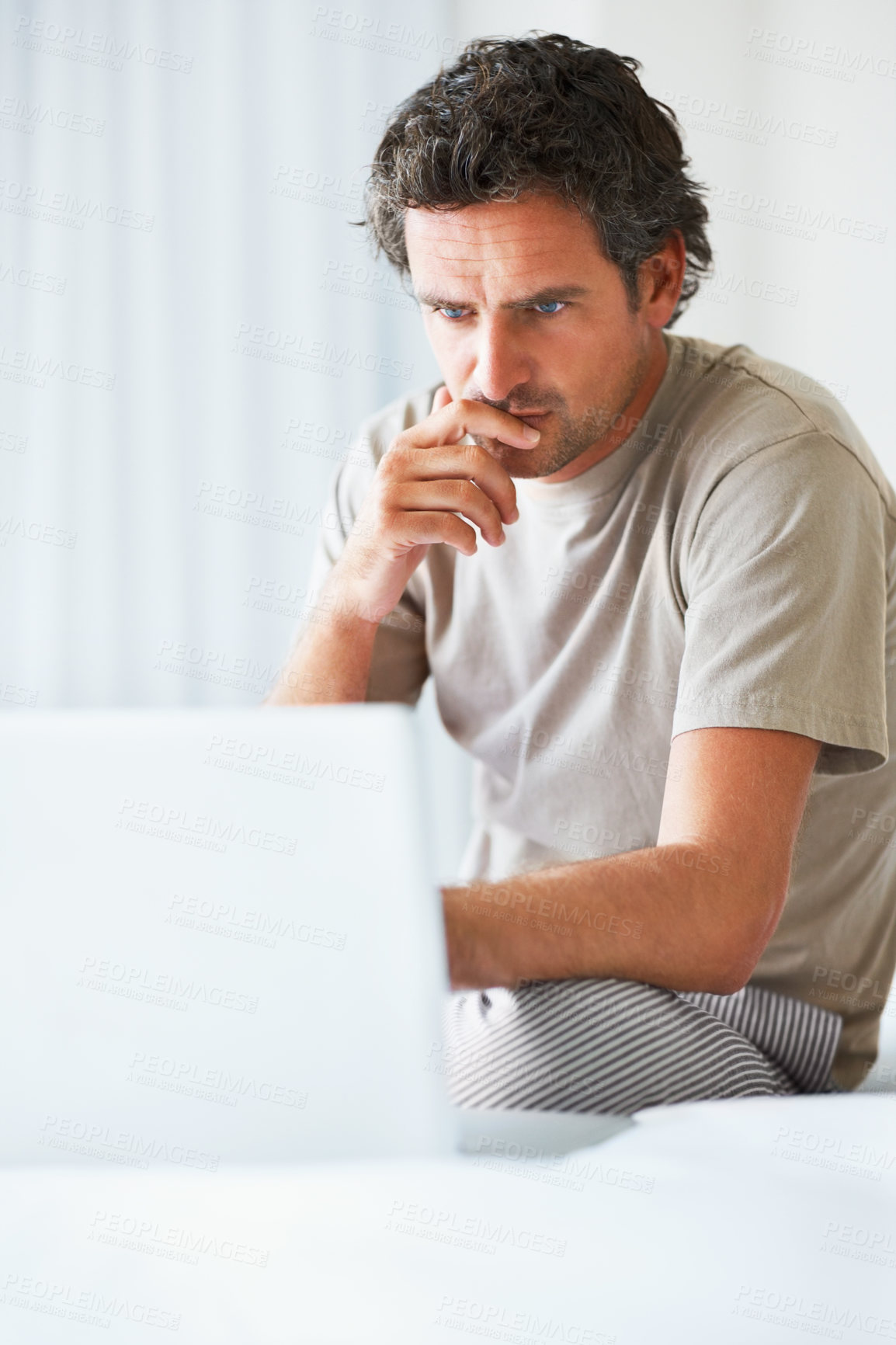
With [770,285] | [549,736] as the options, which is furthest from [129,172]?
[549,736]

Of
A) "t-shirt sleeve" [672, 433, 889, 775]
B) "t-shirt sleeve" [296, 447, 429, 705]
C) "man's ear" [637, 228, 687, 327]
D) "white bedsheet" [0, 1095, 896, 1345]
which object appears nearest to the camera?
"white bedsheet" [0, 1095, 896, 1345]

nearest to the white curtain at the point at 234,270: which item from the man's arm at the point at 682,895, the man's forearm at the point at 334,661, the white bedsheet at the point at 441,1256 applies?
the man's forearm at the point at 334,661

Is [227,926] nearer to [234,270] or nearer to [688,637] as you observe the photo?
[688,637]

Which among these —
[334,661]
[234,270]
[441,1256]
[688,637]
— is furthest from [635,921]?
[234,270]

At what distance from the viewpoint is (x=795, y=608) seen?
1.00 metres

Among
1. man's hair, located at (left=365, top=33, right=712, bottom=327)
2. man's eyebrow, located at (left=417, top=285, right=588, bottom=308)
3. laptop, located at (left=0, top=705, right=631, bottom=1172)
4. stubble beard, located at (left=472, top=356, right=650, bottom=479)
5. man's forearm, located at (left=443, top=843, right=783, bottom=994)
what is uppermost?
man's hair, located at (left=365, top=33, right=712, bottom=327)

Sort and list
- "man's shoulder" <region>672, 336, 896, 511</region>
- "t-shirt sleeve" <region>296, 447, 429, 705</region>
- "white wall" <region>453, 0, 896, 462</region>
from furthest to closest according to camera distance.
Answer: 1. "white wall" <region>453, 0, 896, 462</region>
2. "t-shirt sleeve" <region>296, 447, 429, 705</region>
3. "man's shoulder" <region>672, 336, 896, 511</region>

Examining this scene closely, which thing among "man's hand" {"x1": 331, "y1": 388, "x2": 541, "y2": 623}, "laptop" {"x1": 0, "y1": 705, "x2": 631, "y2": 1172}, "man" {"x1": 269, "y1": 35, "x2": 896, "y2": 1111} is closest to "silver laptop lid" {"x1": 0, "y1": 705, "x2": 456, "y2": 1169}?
"laptop" {"x1": 0, "y1": 705, "x2": 631, "y2": 1172}

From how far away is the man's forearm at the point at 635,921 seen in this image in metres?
0.87

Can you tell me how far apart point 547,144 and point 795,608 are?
52 centimetres

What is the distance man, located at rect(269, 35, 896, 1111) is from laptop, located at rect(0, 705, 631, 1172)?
0.91 feet

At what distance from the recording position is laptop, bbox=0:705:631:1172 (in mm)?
524

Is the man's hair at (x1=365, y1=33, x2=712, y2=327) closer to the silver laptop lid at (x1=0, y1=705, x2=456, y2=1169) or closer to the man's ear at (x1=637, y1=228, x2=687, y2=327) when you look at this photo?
the man's ear at (x1=637, y1=228, x2=687, y2=327)

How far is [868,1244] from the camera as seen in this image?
0.61 meters
